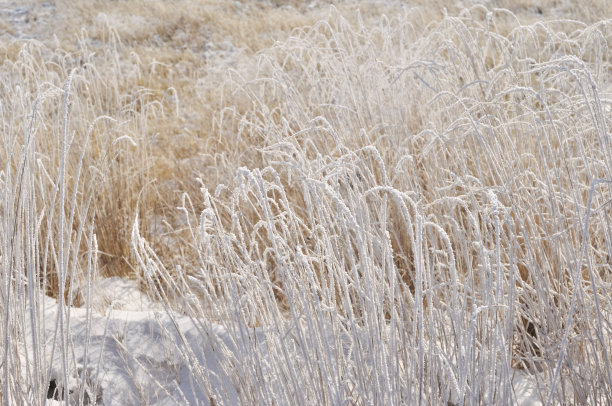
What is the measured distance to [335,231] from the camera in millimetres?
1056

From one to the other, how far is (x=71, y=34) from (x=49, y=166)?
5.04 meters

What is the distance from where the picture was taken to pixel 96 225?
1977 mm

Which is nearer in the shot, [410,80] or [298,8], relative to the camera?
[410,80]

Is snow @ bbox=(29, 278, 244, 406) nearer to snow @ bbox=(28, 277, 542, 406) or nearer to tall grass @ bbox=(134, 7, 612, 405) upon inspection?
snow @ bbox=(28, 277, 542, 406)

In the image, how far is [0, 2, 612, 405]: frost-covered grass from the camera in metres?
0.81

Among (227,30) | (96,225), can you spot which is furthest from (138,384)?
(227,30)

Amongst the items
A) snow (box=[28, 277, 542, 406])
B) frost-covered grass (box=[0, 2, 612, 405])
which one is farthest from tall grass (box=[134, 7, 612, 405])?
snow (box=[28, 277, 542, 406])

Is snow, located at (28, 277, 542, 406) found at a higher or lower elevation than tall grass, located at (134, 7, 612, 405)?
lower

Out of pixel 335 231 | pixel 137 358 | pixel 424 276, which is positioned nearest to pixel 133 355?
pixel 137 358

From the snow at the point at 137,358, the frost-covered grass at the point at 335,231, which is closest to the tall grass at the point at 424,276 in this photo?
the frost-covered grass at the point at 335,231

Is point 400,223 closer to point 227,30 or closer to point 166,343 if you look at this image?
point 166,343

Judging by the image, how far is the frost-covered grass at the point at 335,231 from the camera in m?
0.81

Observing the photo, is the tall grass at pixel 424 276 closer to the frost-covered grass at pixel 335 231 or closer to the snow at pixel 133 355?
the frost-covered grass at pixel 335 231

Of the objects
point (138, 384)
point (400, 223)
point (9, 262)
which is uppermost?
point (9, 262)
